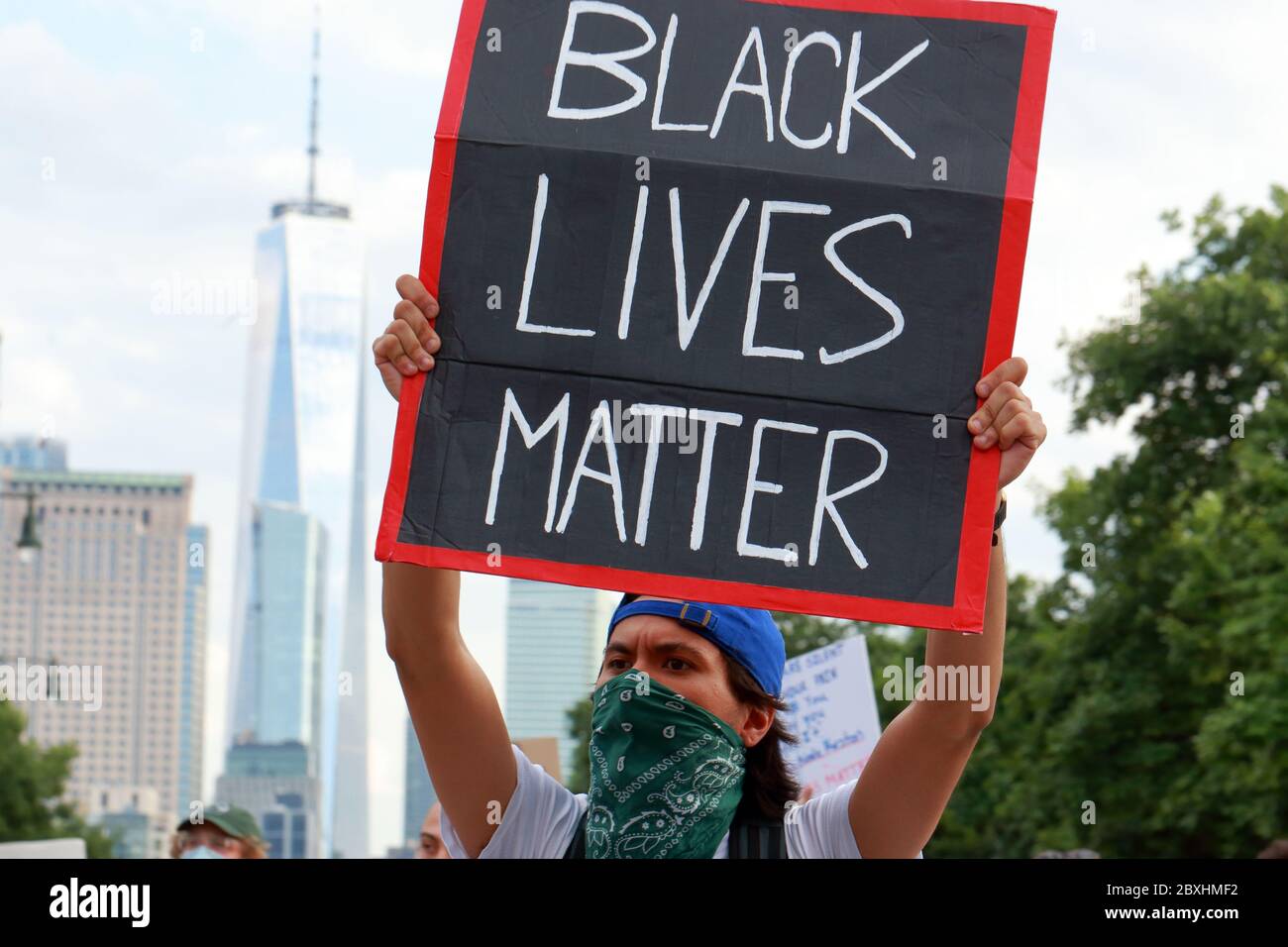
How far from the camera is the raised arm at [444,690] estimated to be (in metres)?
3.54

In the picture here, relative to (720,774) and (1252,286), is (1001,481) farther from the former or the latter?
(1252,286)

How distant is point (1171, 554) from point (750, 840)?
21924 mm

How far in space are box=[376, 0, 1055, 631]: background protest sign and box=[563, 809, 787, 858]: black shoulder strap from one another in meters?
0.50

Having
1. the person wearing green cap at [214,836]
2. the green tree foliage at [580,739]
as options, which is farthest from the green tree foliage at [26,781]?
the person wearing green cap at [214,836]

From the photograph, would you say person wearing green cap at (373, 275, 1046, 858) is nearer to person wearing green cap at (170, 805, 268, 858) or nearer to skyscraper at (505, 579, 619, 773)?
person wearing green cap at (170, 805, 268, 858)

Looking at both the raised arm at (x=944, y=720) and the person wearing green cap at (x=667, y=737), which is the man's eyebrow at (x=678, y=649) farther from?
the raised arm at (x=944, y=720)

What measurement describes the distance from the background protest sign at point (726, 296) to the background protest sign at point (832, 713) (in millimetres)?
5267

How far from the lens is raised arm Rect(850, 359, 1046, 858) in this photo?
3.48 meters

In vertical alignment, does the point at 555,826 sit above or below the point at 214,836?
above

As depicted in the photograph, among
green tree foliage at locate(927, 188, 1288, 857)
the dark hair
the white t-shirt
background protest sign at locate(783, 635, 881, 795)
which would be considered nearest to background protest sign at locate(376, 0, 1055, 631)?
the dark hair

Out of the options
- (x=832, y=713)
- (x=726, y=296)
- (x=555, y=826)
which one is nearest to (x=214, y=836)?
(x=832, y=713)

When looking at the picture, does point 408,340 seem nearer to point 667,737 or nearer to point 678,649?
point 678,649

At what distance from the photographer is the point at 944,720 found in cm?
346
